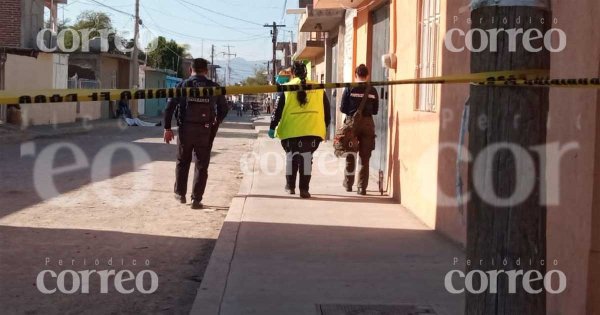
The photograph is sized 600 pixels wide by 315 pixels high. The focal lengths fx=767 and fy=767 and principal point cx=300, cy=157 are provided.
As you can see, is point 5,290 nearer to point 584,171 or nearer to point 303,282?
point 303,282

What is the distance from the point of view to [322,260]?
5.85 meters

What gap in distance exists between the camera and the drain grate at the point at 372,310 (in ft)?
14.7

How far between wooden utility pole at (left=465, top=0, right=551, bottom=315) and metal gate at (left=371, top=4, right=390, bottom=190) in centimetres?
754

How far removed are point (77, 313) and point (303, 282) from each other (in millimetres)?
1470

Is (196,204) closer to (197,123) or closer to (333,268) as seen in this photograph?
(197,123)

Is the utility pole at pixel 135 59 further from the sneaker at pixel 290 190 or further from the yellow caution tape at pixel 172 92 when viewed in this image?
the yellow caution tape at pixel 172 92

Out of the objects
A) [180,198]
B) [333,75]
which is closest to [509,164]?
[180,198]

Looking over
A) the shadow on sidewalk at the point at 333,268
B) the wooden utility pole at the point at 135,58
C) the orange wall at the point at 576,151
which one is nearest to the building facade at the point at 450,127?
the orange wall at the point at 576,151

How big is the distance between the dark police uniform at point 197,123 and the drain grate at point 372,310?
4.20 meters

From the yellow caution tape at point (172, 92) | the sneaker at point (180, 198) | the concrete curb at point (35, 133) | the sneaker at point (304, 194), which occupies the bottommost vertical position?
the sneaker at point (180, 198)

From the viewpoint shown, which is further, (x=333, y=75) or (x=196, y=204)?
(x=333, y=75)

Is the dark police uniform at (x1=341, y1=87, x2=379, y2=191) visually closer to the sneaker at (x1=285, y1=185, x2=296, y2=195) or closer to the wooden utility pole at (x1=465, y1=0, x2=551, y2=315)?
the sneaker at (x1=285, y1=185, x2=296, y2=195)

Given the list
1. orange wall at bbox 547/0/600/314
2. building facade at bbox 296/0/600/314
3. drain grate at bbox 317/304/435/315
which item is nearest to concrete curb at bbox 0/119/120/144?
building facade at bbox 296/0/600/314

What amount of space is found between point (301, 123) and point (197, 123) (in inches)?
51.9
